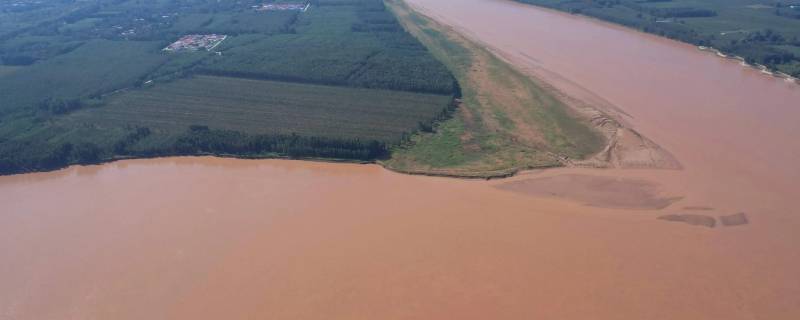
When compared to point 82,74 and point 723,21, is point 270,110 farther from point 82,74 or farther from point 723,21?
point 723,21

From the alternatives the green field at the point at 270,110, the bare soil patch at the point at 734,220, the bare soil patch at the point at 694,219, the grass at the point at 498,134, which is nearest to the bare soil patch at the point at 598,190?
the bare soil patch at the point at 694,219

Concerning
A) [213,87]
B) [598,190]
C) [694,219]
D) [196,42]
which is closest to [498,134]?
[598,190]

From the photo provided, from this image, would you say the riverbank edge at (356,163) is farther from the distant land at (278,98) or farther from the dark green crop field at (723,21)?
the dark green crop field at (723,21)

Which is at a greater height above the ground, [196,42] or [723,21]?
[723,21]

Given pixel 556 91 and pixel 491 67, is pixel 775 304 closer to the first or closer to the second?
pixel 556 91

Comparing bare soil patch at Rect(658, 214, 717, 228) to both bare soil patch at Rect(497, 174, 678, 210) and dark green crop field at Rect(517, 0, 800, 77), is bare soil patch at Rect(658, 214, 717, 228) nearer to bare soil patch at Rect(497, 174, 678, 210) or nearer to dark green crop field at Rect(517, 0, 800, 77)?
bare soil patch at Rect(497, 174, 678, 210)

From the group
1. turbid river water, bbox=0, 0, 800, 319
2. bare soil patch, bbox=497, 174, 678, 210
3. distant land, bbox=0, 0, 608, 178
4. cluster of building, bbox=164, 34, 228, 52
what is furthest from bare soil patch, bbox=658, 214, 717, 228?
cluster of building, bbox=164, 34, 228, 52
